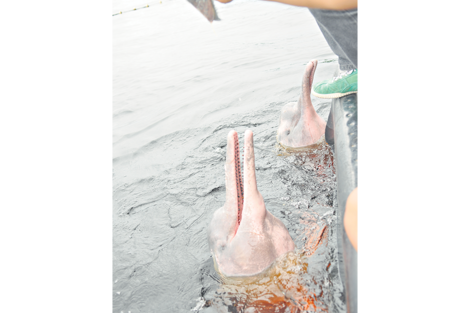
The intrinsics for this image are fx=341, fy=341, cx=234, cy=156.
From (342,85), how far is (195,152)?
225 centimetres

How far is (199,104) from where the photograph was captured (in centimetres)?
625

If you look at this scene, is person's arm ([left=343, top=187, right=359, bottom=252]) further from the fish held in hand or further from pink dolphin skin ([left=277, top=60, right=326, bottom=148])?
pink dolphin skin ([left=277, top=60, right=326, bottom=148])

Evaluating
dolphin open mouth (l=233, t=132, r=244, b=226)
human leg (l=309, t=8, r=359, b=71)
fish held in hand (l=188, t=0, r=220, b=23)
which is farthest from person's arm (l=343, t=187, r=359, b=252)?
fish held in hand (l=188, t=0, r=220, b=23)

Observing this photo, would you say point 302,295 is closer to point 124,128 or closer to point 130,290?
point 130,290

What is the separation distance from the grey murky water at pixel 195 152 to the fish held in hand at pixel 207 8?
0.03 metres

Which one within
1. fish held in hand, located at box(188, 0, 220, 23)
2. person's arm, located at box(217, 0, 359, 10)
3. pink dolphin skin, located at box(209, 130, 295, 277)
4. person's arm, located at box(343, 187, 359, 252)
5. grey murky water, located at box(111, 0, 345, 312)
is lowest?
grey murky water, located at box(111, 0, 345, 312)

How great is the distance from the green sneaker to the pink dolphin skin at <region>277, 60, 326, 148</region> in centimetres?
50

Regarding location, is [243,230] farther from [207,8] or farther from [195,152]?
[195,152]

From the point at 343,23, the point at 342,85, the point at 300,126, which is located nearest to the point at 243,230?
the point at 343,23

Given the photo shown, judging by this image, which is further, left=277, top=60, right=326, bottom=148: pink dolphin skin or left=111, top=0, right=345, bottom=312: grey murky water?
left=277, top=60, right=326, bottom=148: pink dolphin skin

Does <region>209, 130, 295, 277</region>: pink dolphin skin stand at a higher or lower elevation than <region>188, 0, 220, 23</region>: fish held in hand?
lower

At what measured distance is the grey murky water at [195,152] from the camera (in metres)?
2.55

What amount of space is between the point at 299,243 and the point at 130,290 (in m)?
1.35

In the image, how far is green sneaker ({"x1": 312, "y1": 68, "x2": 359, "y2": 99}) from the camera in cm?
295
